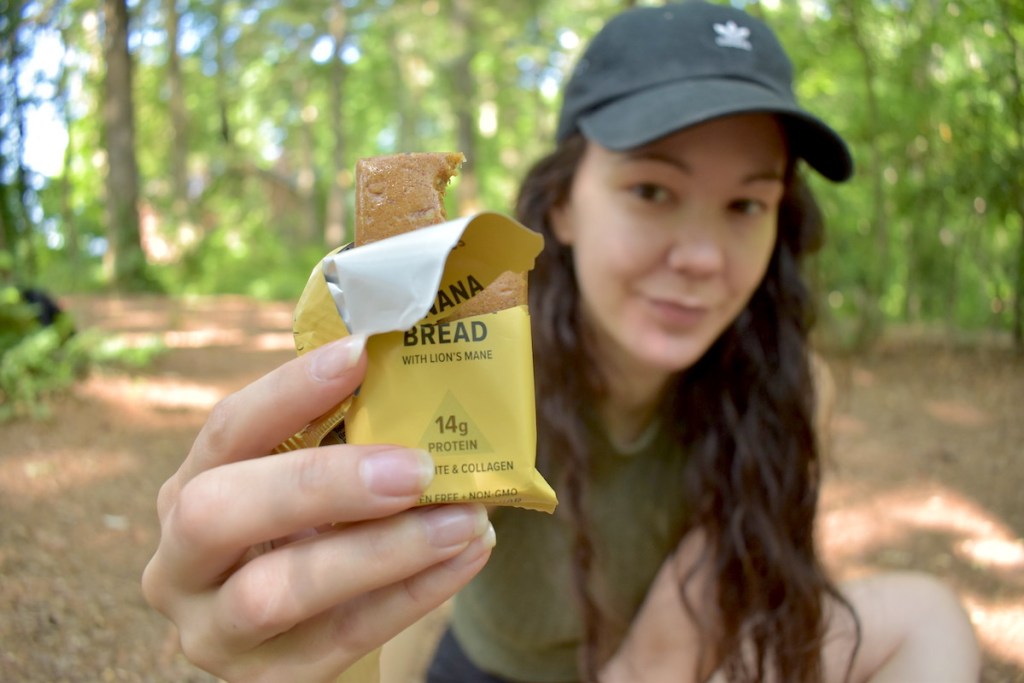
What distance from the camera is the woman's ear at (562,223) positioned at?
5.83ft

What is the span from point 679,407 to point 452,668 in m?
0.99

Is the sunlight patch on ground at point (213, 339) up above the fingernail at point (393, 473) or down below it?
Answer: below

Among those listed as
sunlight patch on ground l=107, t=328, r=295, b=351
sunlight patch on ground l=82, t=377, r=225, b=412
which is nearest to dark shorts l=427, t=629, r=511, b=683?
sunlight patch on ground l=82, t=377, r=225, b=412

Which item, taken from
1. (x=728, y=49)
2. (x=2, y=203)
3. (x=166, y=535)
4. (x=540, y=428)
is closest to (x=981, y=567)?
(x=540, y=428)

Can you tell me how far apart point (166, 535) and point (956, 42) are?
4.80 m

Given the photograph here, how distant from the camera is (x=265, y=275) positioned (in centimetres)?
1420

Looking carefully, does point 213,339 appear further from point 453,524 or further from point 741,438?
point 453,524

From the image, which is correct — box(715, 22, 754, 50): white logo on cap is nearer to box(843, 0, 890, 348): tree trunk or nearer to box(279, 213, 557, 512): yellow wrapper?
box(279, 213, 557, 512): yellow wrapper

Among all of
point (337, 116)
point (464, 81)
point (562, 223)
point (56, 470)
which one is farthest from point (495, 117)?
point (562, 223)

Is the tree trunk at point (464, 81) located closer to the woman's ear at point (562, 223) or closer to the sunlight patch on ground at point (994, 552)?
the sunlight patch on ground at point (994, 552)

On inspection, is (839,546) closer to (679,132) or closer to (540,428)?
(540,428)

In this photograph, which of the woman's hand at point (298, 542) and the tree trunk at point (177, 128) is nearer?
the woman's hand at point (298, 542)

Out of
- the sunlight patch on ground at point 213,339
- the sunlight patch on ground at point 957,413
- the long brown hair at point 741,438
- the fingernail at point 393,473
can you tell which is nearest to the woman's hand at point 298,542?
the fingernail at point 393,473

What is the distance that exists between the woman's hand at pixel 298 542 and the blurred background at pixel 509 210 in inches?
25.9
